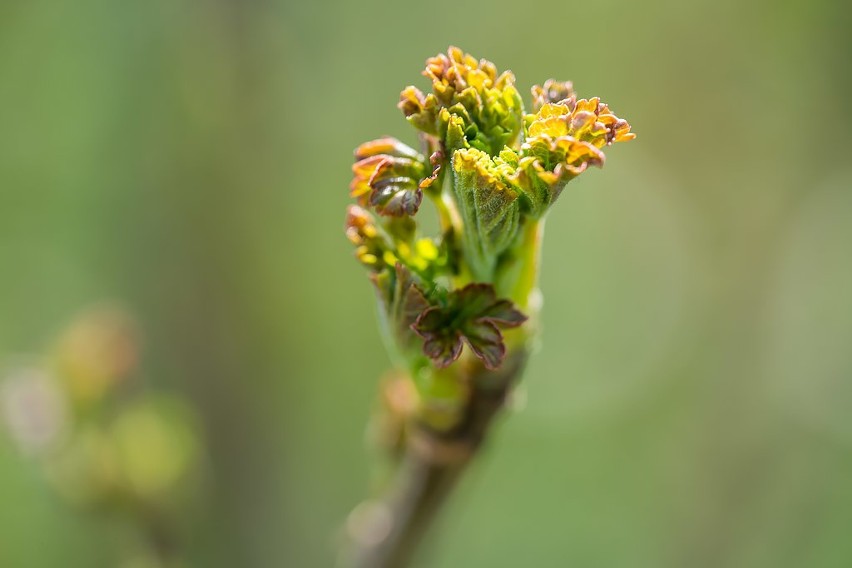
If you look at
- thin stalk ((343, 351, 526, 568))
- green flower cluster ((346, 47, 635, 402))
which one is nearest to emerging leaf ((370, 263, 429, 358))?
green flower cluster ((346, 47, 635, 402))

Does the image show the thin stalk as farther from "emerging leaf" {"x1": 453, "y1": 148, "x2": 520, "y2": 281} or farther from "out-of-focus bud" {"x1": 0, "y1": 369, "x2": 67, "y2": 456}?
"out-of-focus bud" {"x1": 0, "y1": 369, "x2": 67, "y2": 456}

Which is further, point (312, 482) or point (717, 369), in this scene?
point (312, 482)

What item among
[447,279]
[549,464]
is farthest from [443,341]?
[549,464]

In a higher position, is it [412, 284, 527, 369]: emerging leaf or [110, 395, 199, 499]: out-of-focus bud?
[412, 284, 527, 369]: emerging leaf

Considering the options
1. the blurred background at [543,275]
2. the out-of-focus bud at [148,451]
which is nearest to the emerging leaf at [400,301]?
the out-of-focus bud at [148,451]

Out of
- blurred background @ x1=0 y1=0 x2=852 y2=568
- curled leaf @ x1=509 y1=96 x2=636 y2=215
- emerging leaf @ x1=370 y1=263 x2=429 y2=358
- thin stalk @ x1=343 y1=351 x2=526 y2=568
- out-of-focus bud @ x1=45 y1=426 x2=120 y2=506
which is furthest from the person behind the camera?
blurred background @ x1=0 y1=0 x2=852 y2=568

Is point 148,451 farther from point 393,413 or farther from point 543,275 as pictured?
point 543,275

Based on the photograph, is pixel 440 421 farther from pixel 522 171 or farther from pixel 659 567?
pixel 659 567

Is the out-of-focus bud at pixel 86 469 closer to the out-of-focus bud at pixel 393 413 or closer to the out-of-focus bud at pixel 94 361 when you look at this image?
the out-of-focus bud at pixel 94 361
